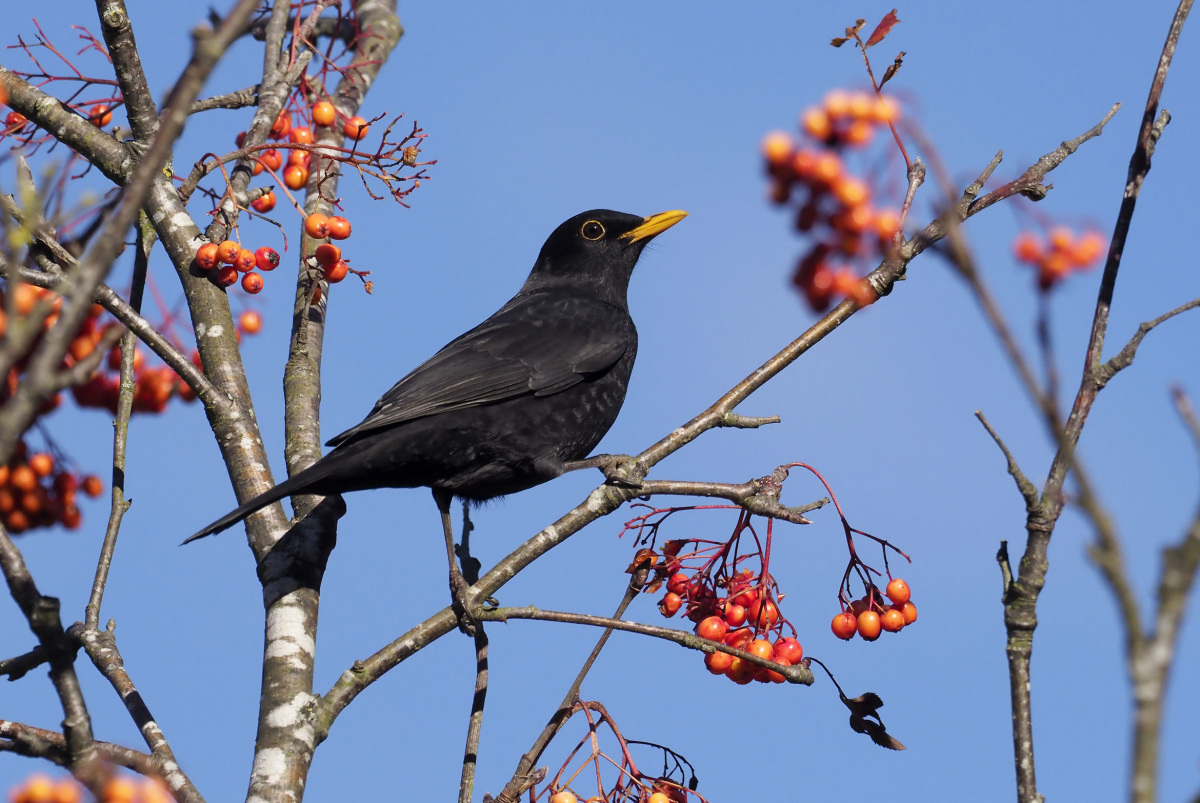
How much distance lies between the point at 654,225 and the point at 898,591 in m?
3.57

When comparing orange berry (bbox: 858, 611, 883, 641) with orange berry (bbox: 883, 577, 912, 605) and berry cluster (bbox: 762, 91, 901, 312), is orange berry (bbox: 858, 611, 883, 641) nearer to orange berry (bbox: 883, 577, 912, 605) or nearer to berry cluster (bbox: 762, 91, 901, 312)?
orange berry (bbox: 883, 577, 912, 605)

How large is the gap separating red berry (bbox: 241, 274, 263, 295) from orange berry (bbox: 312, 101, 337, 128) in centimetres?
116

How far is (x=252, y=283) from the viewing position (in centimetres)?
520

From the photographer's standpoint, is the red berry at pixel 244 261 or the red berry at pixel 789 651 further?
the red berry at pixel 244 261

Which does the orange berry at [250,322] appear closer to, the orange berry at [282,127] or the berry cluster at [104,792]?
the orange berry at [282,127]

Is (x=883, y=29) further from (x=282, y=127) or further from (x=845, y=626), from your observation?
(x=282, y=127)

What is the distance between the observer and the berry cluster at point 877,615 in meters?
4.08

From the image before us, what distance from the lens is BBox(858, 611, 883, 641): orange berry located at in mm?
4066

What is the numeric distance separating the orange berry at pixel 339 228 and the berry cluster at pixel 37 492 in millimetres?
1694

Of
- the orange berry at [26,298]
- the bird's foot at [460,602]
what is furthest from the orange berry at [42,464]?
the bird's foot at [460,602]

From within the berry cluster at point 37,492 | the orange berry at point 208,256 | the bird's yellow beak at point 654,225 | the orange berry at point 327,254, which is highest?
the bird's yellow beak at point 654,225

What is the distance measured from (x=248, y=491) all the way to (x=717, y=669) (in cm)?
205

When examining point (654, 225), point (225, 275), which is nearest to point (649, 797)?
point (225, 275)

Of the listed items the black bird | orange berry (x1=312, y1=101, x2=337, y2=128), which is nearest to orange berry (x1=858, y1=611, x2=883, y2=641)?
the black bird
